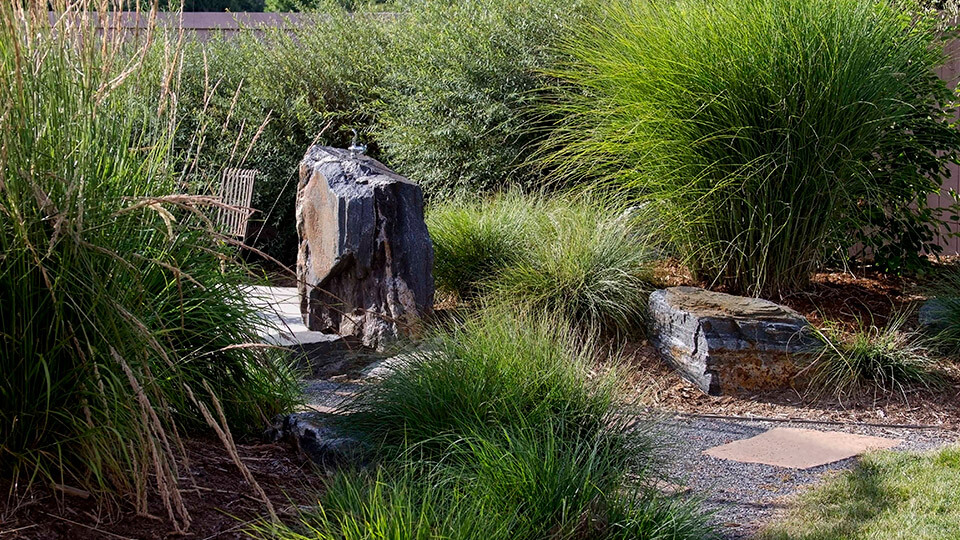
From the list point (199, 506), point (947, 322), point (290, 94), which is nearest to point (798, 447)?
point (947, 322)

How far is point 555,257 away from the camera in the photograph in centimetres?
557

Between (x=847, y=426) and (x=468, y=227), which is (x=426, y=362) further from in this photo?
(x=468, y=227)

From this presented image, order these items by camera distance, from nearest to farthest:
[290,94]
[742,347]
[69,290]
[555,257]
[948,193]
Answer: [69,290] → [742,347] → [555,257] → [948,193] → [290,94]

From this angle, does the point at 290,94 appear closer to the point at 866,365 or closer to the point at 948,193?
the point at 948,193

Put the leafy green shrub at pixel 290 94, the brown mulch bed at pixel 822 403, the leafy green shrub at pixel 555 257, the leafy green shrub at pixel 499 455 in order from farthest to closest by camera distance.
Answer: the leafy green shrub at pixel 290 94
the leafy green shrub at pixel 555 257
the brown mulch bed at pixel 822 403
the leafy green shrub at pixel 499 455

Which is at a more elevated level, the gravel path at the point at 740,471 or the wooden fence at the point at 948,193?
the wooden fence at the point at 948,193

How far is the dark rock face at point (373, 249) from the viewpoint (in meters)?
5.62

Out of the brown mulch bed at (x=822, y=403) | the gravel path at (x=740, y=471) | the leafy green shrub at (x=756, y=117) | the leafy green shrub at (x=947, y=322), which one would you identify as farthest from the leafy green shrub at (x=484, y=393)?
the leafy green shrub at (x=947, y=322)

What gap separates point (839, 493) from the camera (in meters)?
3.36

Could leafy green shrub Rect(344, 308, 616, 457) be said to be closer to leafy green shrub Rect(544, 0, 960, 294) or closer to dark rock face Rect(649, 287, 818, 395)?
dark rock face Rect(649, 287, 818, 395)

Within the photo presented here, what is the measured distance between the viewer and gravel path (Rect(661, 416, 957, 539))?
10.3 ft

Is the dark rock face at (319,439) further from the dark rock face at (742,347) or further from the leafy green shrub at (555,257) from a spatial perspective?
the dark rock face at (742,347)

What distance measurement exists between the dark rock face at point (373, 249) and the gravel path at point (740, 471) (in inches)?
74.9

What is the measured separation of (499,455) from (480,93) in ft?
18.9
